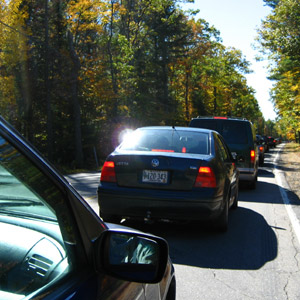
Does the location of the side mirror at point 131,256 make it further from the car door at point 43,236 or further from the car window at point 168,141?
the car window at point 168,141

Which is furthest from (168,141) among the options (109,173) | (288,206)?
(288,206)

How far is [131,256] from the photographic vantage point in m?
1.78

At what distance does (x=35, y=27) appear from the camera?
30.9 meters

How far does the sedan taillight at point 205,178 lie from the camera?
5.99 metres

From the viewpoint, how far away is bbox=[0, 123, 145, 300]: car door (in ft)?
4.61

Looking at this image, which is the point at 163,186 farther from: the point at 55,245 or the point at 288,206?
the point at 288,206

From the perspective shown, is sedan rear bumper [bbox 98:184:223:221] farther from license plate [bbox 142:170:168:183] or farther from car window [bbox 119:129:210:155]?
car window [bbox 119:129:210:155]

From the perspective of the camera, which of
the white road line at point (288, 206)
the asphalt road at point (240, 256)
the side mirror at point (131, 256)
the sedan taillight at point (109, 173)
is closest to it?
the side mirror at point (131, 256)

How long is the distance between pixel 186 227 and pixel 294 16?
1916cm

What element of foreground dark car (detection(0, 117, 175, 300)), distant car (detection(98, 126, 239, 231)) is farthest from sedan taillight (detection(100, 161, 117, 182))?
foreground dark car (detection(0, 117, 175, 300))

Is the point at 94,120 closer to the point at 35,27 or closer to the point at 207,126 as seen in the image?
the point at 35,27

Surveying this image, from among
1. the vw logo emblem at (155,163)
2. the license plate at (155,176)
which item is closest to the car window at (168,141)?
the vw logo emblem at (155,163)

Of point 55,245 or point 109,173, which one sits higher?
point 55,245

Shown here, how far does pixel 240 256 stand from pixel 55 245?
162 inches
